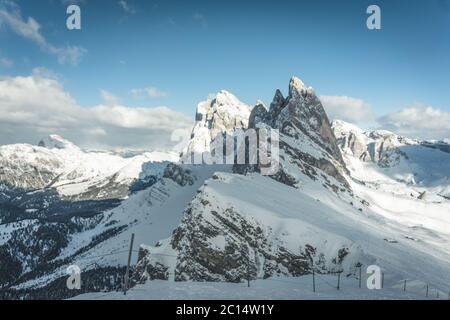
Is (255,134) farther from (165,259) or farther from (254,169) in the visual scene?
(165,259)

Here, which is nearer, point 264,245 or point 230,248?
point 230,248

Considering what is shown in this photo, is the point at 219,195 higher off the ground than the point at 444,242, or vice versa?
the point at 219,195

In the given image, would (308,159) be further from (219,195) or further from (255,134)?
(219,195)

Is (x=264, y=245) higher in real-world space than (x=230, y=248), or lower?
higher

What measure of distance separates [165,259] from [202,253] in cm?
852

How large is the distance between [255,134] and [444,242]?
255 feet

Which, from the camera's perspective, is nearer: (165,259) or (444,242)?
(165,259)

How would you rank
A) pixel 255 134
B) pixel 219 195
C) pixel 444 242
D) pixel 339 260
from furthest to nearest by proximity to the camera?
pixel 255 134, pixel 444 242, pixel 219 195, pixel 339 260

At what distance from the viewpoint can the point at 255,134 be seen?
179375 mm
